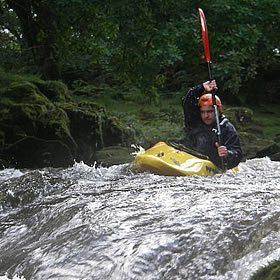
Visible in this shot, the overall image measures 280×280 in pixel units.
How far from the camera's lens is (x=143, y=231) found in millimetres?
2717

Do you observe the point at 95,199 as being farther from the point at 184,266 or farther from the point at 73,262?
the point at 184,266

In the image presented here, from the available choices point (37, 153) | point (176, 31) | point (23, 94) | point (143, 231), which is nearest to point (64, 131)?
point (37, 153)

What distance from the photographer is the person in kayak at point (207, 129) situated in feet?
18.4

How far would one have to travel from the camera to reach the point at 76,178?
4980 mm

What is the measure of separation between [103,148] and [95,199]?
4.65 m

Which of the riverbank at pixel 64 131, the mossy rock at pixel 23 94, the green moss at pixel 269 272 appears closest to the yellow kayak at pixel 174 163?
the riverbank at pixel 64 131

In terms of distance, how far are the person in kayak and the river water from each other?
1482mm

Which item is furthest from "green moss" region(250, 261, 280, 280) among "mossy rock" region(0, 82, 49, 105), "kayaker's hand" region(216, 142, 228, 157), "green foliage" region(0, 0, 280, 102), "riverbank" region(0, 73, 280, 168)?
"mossy rock" region(0, 82, 49, 105)

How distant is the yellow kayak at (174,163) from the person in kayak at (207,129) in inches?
16.2

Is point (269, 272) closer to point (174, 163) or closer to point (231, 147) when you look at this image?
point (174, 163)

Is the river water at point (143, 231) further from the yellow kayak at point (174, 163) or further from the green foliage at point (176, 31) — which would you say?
the green foliage at point (176, 31)

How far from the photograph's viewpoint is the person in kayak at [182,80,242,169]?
18.4ft

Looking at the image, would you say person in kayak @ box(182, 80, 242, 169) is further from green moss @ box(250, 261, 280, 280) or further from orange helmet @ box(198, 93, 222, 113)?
green moss @ box(250, 261, 280, 280)

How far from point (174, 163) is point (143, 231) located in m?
2.26
